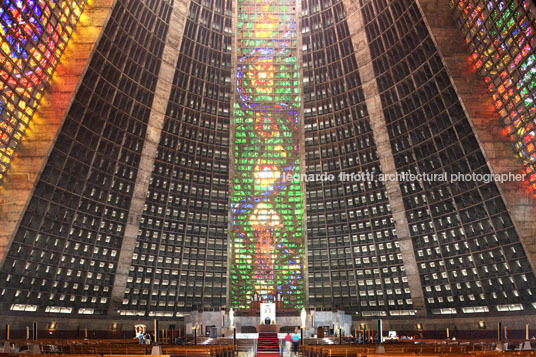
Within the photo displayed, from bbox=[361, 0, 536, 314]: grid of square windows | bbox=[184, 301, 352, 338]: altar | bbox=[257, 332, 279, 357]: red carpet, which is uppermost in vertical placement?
bbox=[361, 0, 536, 314]: grid of square windows

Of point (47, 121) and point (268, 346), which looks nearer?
point (268, 346)

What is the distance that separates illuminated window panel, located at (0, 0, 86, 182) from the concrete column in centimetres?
64

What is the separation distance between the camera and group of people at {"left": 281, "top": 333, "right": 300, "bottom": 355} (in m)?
30.4

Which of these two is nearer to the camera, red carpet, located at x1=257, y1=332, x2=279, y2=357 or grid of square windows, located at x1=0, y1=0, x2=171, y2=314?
red carpet, located at x1=257, y1=332, x2=279, y2=357

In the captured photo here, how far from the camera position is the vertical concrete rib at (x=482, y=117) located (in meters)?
41.1

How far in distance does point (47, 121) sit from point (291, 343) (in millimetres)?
26505

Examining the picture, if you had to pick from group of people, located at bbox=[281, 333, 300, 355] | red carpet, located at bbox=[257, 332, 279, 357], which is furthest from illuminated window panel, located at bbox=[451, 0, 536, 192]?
red carpet, located at bbox=[257, 332, 279, 357]

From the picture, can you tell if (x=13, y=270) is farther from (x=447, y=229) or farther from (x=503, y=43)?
(x=503, y=43)

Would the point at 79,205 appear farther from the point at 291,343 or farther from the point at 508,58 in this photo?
the point at 508,58

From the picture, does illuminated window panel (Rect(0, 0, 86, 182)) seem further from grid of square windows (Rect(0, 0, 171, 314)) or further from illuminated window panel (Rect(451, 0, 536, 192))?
illuminated window panel (Rect(451, 0, 536, 192))

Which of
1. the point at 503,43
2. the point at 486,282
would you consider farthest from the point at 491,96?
the point at 486,282

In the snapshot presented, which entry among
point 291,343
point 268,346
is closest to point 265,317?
point 291,343

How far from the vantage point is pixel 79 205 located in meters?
46.7

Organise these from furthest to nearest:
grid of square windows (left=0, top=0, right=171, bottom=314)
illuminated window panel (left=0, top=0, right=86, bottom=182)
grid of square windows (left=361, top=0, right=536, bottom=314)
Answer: grid of square windows (left=361, top=0, right=536, bottom=314) < grid of square windows (left=0, top=0, right=171, bottom=314) < illuminated window panel (left=0, top=0, right=86, bottom=182)
